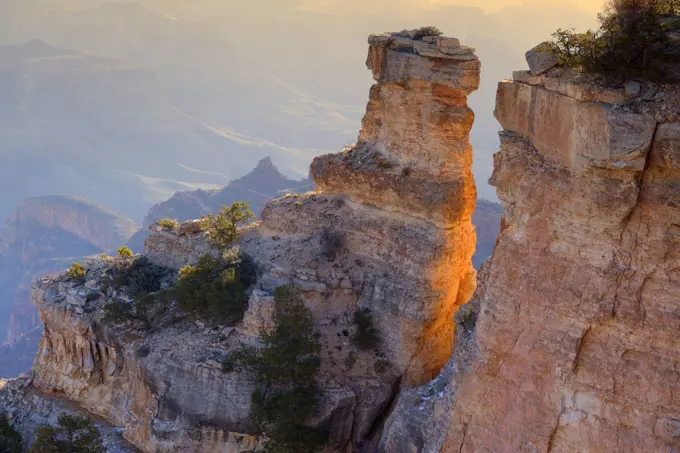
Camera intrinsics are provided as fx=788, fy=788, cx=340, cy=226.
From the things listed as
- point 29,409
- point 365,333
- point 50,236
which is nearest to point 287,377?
point 365,333

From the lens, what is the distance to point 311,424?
25.0 metres

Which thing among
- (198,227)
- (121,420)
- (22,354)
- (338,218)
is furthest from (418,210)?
(22,354)

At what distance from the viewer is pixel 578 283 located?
59.6ft

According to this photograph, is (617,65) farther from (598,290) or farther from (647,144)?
(598,290)

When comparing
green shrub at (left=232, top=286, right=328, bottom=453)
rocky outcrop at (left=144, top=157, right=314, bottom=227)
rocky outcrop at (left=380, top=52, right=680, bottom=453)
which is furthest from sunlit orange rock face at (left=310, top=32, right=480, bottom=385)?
rocky outcrop at (left=144, top=157, right=314, bottom=227)

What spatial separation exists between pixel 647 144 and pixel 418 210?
10.1 meters

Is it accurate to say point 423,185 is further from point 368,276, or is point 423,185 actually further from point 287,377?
point 287,377

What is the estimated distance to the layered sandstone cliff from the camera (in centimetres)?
2525

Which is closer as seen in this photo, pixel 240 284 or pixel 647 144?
pixel 647 144

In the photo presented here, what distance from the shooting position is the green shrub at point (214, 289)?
27375 millimetres

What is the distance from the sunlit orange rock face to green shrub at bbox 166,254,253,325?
475 cm

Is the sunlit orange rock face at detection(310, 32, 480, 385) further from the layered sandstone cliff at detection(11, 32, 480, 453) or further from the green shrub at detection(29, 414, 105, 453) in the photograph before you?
the green shrub at detection(29, 414, 105, 453)

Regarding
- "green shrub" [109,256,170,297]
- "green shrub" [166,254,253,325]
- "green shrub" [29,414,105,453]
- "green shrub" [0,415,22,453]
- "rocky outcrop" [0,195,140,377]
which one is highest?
"green shrub" [166,254,253,325]

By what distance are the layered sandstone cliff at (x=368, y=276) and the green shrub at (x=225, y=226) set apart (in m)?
2.28
